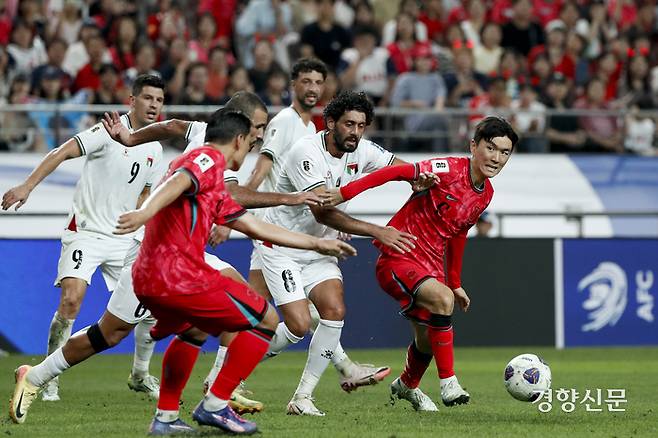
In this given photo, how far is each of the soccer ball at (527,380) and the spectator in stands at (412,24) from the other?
11099 millimetres

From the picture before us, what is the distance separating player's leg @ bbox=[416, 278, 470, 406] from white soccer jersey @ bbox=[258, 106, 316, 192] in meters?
2.29

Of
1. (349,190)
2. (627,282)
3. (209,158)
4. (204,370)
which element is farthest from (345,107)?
(627,282)

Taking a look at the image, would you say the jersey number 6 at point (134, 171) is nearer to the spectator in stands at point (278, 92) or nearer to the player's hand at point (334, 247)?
the player's hand at point (334, 247)

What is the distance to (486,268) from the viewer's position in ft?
53.3

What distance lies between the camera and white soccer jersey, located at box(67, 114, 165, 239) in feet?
35.6

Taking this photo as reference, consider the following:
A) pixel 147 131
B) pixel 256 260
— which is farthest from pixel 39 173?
pixel 256 260

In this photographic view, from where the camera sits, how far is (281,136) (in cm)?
1121

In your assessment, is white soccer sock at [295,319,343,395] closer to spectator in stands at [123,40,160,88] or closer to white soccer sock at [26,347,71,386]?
white soccer sock at [26,347,71,386]

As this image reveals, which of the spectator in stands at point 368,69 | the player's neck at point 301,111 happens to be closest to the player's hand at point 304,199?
the player's neck at point 301,111

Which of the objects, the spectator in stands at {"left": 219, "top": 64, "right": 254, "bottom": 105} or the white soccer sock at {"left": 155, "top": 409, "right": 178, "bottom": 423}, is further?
the spectator in stands at {"left": 219, "top": 64, "right": 254, "bottom": 105}

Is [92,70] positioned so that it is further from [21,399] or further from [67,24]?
[21,399]

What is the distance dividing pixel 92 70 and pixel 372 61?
4163 mm

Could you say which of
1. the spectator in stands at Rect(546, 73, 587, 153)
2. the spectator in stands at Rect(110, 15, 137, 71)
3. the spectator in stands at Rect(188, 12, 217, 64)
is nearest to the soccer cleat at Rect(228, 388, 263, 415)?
the spectator in stands at Rect(110, 15, 137, 71)

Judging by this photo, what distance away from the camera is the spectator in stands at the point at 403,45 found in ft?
63.1
